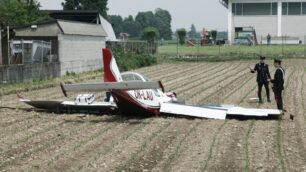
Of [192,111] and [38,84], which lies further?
[38,84]

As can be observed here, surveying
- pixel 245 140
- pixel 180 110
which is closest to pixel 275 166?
pixel 245 140

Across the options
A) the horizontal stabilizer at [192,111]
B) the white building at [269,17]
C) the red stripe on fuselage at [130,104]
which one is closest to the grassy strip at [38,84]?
the red stripe on fuselage at [130,104]

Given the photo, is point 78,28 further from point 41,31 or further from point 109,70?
point 109,70

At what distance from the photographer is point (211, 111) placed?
18.3 metres

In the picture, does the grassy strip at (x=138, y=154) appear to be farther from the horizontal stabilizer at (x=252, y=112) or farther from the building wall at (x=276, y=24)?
the building wall at (x=276, y=24)

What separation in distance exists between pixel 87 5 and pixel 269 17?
29.2 meters

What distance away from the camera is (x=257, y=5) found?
98.5 m

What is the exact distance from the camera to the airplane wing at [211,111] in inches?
704

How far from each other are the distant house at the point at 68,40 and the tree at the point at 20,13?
11.7 m

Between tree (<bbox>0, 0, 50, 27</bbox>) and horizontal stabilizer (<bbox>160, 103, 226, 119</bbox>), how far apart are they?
36.6m

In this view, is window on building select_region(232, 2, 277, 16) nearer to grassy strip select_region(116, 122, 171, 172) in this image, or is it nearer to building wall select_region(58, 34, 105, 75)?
building wall select_region(58, 34, 105, 75)

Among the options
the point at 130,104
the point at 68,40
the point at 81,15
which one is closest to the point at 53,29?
the point at 68,40

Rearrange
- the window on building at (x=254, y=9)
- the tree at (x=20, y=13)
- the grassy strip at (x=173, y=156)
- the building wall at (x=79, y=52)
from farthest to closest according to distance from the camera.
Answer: the window on building at (x=254, y=9) < the tree at (x=20, y=13) < the building wall at (x=79, y=52) < the grassy strip at (x=173, y=156)

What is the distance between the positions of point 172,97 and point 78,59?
21807mm
